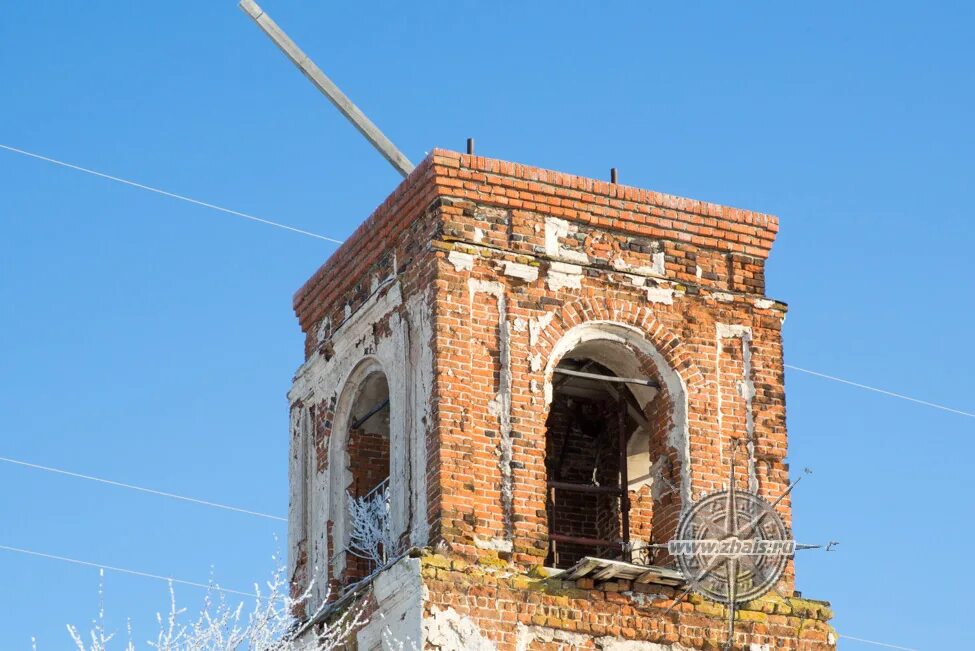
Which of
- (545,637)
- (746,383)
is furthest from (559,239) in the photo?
(545,637)

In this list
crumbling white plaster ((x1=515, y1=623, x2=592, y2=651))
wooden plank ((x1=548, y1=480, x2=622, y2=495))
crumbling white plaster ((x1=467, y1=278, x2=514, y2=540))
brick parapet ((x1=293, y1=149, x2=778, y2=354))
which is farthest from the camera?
brick parapet ((x1=293, y1=149, x2=778, y2=354))

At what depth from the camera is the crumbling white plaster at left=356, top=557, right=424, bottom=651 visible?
862 inches

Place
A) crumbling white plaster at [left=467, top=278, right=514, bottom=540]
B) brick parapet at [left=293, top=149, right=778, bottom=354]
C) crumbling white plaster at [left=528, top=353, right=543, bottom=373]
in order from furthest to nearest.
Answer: brick parapet at [left=293, top=149, right=778, bottom=354] → crumbling white plaster at [left=528, top=353, right=543, bottom=373] → crumbling white plaster at [left=467, top=278, right=514, bottom=540]

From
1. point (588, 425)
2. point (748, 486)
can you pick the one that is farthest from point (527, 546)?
point (588, 425)

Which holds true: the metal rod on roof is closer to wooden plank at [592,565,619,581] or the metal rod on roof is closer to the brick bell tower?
A: the brick bell tower

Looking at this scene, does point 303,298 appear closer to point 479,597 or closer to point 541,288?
point 541,288

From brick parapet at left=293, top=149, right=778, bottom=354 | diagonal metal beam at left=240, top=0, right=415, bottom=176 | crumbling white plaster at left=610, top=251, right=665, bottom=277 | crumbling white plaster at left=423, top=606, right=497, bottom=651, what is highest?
diagonal metal beam at left=240, top=0, right=415, bottom=176

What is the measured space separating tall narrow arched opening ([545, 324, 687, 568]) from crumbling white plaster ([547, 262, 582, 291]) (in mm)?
391

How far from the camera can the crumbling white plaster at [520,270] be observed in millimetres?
23475

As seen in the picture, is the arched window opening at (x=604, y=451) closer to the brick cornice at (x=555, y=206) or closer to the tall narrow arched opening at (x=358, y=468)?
the brick cornice at (x=555, y=206)

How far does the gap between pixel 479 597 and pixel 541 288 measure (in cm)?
289

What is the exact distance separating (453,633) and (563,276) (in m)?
3.43

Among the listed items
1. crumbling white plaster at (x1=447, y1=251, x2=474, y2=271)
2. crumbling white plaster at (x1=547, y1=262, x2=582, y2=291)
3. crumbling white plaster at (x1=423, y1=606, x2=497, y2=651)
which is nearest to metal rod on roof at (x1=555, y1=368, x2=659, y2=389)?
crumbling white plaster at (x1=547, y1=262, x2=582, y2=291)

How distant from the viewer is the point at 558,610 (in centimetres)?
2234
